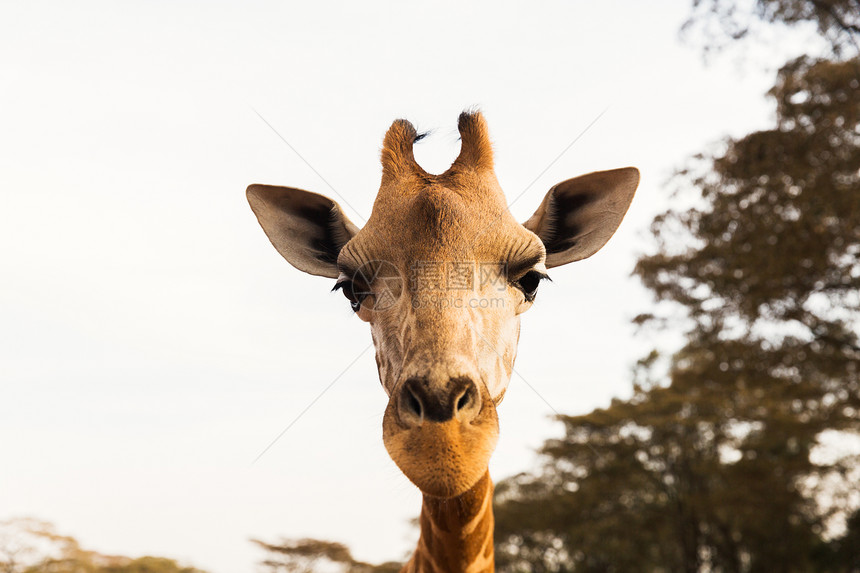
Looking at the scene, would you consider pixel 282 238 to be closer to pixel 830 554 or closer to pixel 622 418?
pixel 622 418

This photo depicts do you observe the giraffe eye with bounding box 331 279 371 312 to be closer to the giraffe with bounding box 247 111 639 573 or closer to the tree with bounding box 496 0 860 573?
the giraffe with bounding box 247 111 639 573

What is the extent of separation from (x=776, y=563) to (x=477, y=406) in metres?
27.5

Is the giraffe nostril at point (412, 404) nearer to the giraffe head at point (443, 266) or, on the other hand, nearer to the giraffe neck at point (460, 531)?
the giraffe head at point (443, 266)

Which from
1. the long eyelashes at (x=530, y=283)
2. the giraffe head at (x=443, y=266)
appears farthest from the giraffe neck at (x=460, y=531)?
the long eyelashes at (x=530, y=283)

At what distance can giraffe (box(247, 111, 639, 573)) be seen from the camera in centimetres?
269

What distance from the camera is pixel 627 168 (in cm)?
432

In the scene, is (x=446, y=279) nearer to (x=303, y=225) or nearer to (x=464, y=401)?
(x=464, y=401)

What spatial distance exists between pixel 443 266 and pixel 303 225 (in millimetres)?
1848

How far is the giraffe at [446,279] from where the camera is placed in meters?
2.69

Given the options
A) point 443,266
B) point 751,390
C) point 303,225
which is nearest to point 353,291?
point 443,266

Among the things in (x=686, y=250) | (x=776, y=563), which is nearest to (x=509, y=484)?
(x=776, y=563)

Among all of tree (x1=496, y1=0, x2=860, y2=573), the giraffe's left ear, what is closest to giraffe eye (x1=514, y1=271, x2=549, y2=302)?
the giraffe's left ear

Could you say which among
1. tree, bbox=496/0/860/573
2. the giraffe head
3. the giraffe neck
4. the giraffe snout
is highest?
tree, bbox=496/0/860/573

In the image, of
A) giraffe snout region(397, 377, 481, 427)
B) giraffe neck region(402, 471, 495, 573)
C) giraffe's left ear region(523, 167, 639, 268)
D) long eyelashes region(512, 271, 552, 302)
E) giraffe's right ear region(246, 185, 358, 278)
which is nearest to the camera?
giraffe snout region(397, 377, 481, 427)
